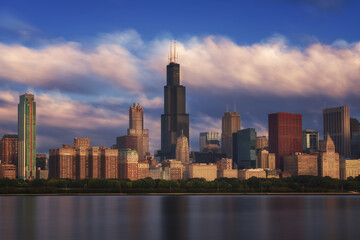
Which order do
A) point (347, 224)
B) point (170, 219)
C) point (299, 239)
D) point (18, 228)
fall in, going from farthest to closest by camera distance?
point (170, 219)
point (347, 224)
point (18, 228)
point (299, 239)

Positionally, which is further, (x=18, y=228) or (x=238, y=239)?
(x=18, y=228)

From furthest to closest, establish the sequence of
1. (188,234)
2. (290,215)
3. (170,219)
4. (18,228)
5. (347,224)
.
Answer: (290,215) → (170,219) → (347,224) → (18,228) → (188,234)

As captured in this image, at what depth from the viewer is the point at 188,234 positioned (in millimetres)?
87625

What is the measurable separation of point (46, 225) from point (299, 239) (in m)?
44.5

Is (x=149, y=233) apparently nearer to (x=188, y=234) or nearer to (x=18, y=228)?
(x=188, y=234)

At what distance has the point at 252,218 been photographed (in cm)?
11862

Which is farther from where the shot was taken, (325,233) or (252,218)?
(252,218)

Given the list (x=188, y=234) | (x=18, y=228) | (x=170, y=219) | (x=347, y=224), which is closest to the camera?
(x=188, y=234)

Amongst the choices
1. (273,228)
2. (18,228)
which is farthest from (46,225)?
(273,228)

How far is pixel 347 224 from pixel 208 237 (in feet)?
109

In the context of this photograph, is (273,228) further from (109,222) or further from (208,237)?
(109,222)

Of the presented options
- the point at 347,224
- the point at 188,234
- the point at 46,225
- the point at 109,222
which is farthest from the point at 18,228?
the point at 347,224

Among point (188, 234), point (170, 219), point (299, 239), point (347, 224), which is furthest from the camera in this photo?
point (170, 219)

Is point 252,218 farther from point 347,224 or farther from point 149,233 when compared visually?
point 149,233
